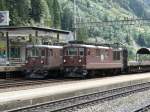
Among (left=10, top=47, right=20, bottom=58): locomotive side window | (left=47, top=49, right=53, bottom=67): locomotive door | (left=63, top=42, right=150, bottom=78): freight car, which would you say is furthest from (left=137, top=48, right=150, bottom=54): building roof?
(left=47, top=49, right=53, bottom=67): locomotive door

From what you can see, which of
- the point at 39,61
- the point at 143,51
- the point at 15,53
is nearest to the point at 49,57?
the point at 39,61

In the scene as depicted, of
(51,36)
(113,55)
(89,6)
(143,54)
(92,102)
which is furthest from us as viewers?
(89,6)

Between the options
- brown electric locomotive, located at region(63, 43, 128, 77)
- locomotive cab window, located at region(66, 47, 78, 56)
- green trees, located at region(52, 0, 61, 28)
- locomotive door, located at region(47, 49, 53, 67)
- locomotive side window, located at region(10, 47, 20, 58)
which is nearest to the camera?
brown electric locomotive, located at region(63, 43, 128, 77)

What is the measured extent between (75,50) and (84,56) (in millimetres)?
984

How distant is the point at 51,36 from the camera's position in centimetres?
5691

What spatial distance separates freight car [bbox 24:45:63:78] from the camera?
41500mm

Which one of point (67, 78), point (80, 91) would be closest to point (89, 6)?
point (67, 78)

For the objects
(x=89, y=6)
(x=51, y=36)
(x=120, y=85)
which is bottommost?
(x=120, y=85)

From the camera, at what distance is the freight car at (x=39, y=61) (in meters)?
41.5

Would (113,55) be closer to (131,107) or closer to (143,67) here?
(143,67)

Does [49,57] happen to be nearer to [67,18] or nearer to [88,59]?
[88,59]

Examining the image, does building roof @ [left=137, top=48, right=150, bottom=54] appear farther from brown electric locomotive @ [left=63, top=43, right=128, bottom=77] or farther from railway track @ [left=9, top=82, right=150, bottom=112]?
railway track @ [left=9, top=82, right=150, bottom=112]

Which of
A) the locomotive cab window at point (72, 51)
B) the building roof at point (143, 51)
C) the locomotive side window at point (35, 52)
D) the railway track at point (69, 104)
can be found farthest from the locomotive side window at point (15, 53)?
the railway track at point (69, 104)

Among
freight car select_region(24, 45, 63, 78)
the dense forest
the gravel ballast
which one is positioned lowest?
the gravel ballast
